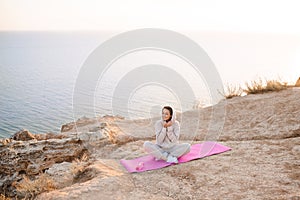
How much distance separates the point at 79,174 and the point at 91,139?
1.96 metres

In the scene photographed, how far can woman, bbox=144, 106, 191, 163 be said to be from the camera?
248 inches

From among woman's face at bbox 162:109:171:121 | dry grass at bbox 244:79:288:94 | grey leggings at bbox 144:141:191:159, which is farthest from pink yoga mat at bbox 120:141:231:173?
dry grass at bbox 244:79:288:94

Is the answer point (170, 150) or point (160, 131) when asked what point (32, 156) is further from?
point (170, 150)

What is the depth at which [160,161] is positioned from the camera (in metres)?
6.32

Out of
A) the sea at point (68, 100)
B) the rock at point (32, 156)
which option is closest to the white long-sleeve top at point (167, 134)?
the rock at point (32, 156)

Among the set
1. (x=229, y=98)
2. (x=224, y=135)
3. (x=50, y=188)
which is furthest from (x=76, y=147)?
(x=229, y=98)

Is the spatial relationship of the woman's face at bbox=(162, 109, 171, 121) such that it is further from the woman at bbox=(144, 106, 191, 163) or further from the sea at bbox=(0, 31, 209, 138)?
the sea at bbox=(0, 31, 209, 138)

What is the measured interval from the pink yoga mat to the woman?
0.14 metres

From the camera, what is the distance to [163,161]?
20.6 ft

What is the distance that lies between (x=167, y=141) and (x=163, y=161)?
1.43 feet

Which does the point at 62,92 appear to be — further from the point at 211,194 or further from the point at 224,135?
the point at 211,194

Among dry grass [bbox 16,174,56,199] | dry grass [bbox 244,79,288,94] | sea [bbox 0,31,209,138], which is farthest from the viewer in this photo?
sea [bbox 0,31,209,138]

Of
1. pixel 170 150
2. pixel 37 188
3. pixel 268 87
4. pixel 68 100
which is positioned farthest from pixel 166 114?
pixel 68 100

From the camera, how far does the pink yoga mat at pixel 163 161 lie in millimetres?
6015
